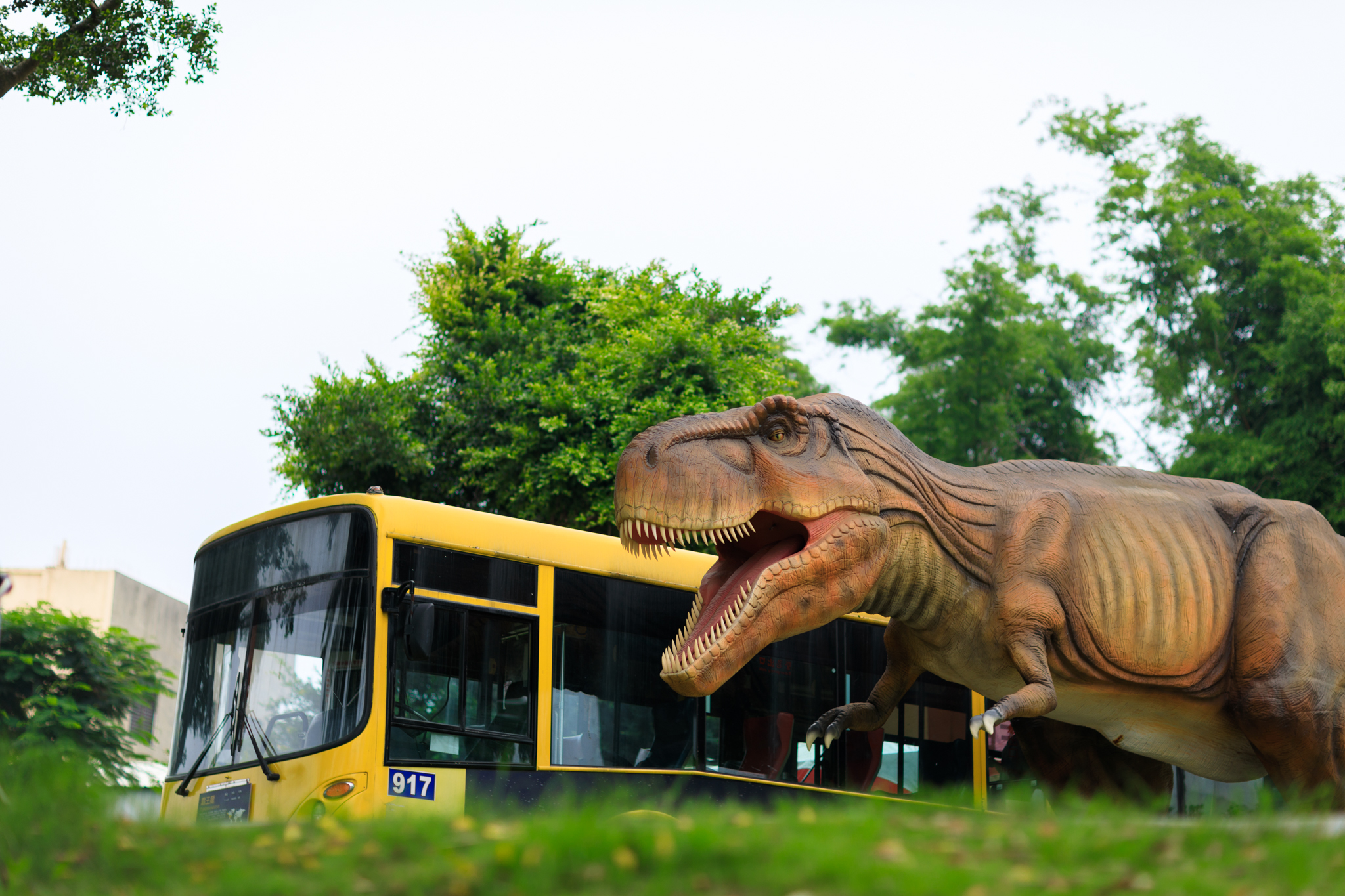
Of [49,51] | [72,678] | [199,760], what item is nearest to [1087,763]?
[199,760]

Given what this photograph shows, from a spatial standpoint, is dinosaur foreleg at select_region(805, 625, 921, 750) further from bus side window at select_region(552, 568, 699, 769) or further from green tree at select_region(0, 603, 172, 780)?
green tree at select_region(0, 603, 172, 780)

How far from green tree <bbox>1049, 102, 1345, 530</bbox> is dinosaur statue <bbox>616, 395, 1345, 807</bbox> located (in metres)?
11.6

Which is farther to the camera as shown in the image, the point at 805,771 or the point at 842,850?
the point at 805,771

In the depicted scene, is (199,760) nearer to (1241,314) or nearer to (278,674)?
(278,674)

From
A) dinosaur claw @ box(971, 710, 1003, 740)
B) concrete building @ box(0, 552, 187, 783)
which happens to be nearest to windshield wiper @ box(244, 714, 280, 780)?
dinosaur claw @ box(971, 710, 1003, 740)

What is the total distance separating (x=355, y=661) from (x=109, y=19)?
272 inches

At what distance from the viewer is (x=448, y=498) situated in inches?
873

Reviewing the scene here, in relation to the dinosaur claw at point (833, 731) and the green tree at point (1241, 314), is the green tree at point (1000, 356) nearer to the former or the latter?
the green tree at point (1241, 314)

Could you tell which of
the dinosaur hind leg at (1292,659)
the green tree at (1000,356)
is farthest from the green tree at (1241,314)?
the dinosaur hind leg at (1292,659)

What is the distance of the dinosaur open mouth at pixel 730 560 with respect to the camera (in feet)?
21.7

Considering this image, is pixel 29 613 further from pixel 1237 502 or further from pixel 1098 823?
pixel 1098 823

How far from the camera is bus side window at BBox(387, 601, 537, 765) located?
7.50 m

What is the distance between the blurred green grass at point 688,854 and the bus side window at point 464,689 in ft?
10.0

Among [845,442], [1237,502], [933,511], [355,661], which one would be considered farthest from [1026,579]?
[355,661]
